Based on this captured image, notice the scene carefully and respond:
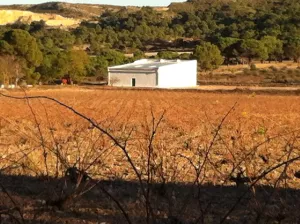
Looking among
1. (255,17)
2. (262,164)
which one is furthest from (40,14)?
(262,164)

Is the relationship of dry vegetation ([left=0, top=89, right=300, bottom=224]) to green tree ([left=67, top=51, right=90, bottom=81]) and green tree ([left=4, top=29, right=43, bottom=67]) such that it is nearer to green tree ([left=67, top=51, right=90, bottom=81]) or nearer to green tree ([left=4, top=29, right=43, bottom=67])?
green tree ([left=4, top=29, right=43, bottom=67])

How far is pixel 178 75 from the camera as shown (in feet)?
238

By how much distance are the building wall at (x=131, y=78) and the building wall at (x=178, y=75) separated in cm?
108

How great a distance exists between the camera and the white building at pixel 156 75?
68.9 metres

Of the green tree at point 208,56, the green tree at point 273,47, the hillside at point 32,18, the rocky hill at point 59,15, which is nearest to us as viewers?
the green tree at point 208,56

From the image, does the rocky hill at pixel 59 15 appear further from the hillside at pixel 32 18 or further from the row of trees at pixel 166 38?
the row of trees at pixel 166 38

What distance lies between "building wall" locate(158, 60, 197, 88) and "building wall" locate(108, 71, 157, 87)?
1.08 meters

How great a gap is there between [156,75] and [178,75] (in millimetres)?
5156

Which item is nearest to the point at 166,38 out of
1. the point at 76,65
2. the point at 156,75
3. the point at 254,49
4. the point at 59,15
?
the point at 254,49

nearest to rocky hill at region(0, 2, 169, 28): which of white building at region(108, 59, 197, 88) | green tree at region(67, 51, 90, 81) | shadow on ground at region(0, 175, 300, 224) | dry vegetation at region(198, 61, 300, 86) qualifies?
dry vegetation at region(198, 61, 300, 86)

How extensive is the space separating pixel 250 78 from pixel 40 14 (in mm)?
117114

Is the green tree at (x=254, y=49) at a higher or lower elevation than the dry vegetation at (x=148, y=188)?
lower

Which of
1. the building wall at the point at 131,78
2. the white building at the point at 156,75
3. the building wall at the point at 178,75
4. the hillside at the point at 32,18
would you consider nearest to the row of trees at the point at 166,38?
the building wall at the point at 131,78

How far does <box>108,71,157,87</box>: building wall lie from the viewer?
226 ft
